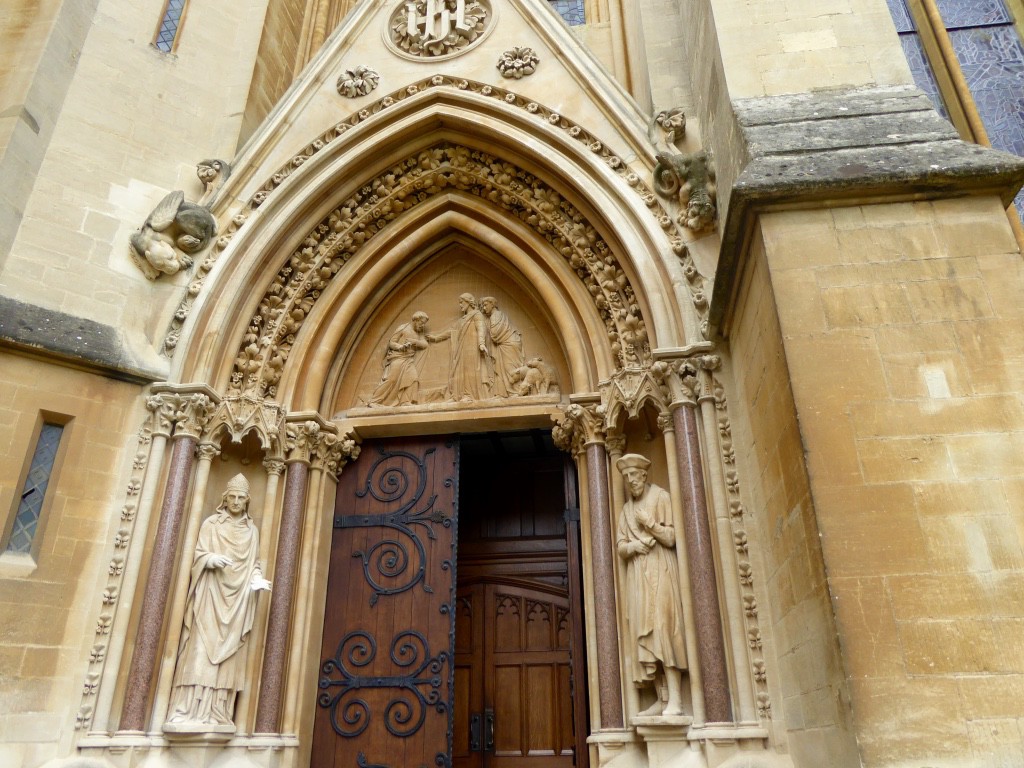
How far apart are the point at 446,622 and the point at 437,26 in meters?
5.00

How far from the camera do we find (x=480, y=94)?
21.1 ft

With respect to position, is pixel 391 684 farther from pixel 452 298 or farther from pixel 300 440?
pixel 452 298

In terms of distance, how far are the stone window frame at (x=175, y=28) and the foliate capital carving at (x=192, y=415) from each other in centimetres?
328

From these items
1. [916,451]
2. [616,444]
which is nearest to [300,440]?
[616,444]

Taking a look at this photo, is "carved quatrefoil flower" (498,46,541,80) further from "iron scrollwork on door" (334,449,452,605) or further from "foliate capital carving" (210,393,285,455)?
"foliate capital carving" (210,393,285,455)

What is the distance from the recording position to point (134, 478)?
17.4ft

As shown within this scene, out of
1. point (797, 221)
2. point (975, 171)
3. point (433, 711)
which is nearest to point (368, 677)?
point (433, 711)

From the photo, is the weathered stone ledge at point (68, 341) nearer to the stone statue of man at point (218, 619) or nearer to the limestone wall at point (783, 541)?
the stone statue of man at point (218, 619)

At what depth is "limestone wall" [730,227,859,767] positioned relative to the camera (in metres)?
3.24

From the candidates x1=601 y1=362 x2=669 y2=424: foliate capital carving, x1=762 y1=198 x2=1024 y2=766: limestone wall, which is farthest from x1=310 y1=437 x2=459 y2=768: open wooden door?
x1=762 y1=198 x2=1024 y2=766: limestone wall

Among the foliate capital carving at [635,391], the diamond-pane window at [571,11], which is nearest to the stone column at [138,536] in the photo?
the foliate capital carving at [635,391]

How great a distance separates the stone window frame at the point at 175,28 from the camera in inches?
268

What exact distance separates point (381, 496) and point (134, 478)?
180 centimetres

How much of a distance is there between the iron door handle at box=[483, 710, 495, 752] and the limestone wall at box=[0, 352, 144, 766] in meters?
2.90
